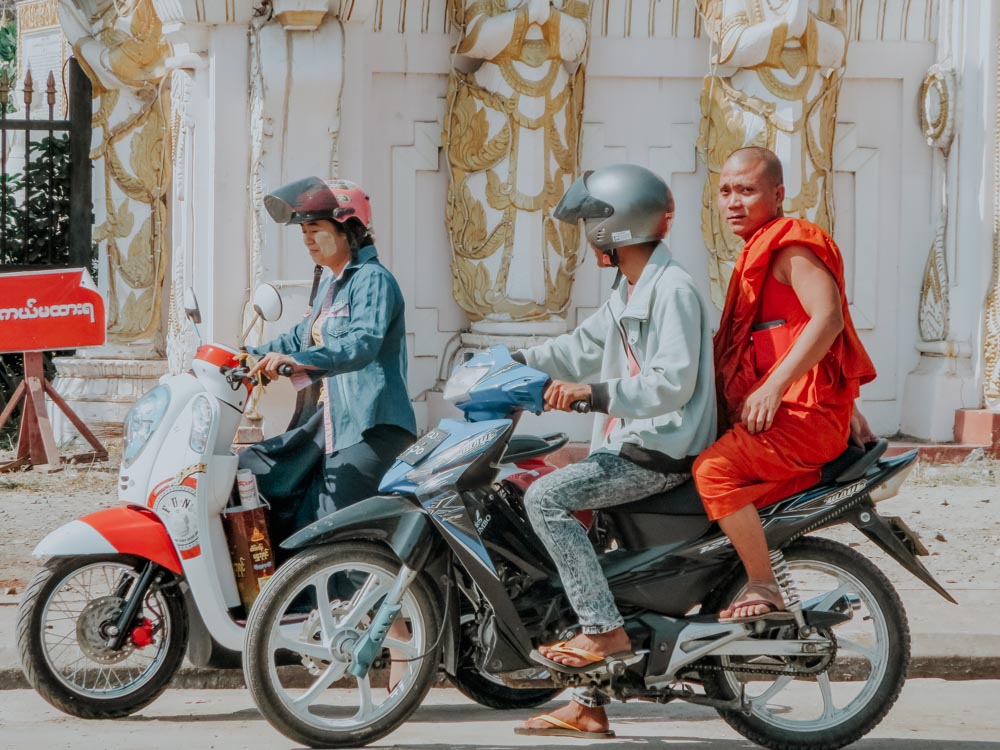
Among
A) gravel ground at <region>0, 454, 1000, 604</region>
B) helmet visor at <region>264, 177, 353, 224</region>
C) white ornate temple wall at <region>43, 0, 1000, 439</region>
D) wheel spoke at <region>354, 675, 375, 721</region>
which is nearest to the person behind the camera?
wheel spoke at <region>354, 675, 375, 721</region>

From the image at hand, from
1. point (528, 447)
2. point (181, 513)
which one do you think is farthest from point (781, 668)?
point (181, 513)

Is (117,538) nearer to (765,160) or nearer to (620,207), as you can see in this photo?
(620,207)

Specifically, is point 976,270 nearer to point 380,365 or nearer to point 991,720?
point 991,720

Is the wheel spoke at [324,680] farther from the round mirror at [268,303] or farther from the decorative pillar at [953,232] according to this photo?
the decorative pillar at [953,232]

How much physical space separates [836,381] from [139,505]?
1942 mm

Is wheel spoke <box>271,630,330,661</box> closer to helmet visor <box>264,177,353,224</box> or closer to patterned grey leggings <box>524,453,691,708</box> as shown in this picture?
patterned grey leggings <box>524,453,691,708</box>

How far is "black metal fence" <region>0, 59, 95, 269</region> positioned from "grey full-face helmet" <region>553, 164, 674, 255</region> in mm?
6241

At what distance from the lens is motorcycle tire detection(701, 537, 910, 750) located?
4.63 metres

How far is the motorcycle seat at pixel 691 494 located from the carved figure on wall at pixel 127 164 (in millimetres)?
5973

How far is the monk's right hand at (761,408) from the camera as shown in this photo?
440cm

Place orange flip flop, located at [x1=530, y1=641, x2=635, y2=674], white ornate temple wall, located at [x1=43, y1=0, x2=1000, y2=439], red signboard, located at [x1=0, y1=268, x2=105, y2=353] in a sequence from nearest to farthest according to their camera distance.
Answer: orange flip flop, located at [x1=530, y1=641, x2=635, y2=674] → white ornate temple wall, located at [x1=43, y1=0, x2=1000, y2=439] → red signboard, located at [x1=0, y1=268, x2=105, y2=353]

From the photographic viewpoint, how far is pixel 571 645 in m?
4.42

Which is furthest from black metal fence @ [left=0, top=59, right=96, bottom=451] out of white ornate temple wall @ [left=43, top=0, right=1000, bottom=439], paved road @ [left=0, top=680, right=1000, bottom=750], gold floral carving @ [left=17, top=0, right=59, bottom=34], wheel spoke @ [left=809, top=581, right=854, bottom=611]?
wheel spoke @ [left=809, top=581, right=854, bottom=611]

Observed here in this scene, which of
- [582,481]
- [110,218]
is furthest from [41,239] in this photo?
[582,481]
